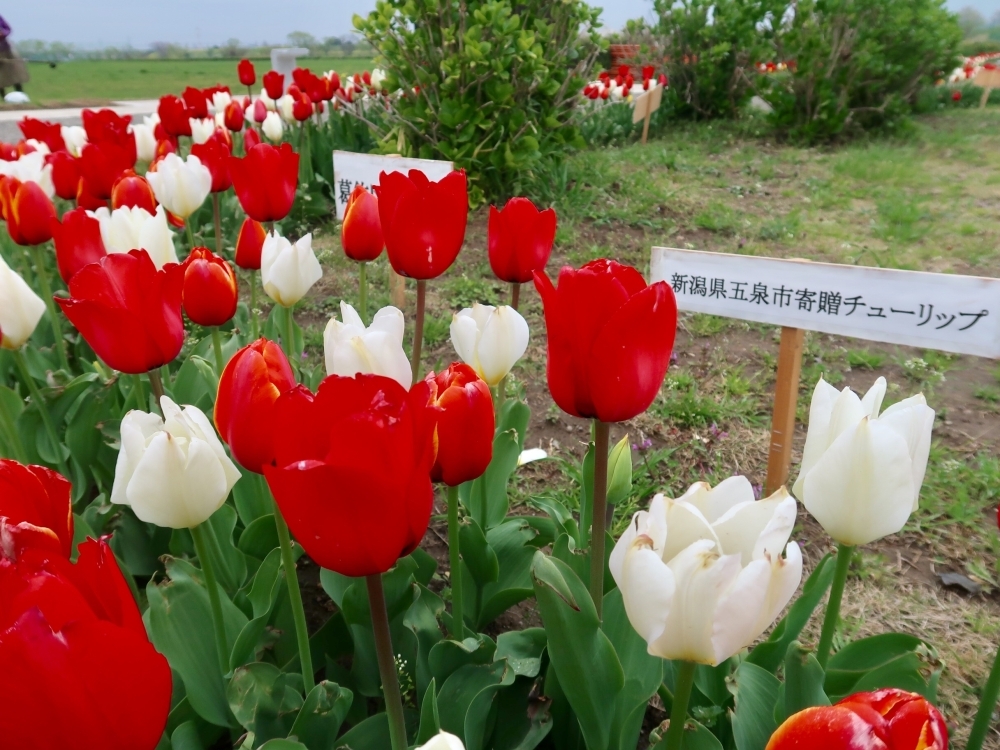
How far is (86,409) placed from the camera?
1.64 m

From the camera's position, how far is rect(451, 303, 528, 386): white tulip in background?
4.28 feet

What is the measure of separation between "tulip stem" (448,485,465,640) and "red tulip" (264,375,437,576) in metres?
0.32

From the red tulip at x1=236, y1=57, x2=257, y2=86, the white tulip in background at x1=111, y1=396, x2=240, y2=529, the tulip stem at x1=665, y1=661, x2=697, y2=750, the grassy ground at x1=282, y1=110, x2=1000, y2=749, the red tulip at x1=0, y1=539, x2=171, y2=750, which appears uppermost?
the red tulip at x1=236, y1=57, x2=257, y2=86

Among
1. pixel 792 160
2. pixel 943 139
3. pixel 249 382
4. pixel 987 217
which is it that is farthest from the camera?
pixel 943 139

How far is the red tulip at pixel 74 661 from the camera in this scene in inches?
19.8

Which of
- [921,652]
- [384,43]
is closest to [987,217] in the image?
[384,43]

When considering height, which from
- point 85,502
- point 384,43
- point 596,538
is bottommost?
point 85,502

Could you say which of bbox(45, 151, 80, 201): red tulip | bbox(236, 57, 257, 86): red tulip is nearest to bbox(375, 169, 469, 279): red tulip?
bbox(45, 151, 80, 201): red tulip

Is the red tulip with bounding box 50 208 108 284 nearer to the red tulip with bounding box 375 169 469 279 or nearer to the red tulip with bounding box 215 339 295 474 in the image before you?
the red tulip with bounding box 375 169 469 279

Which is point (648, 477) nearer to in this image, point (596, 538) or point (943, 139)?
point (596, 538)

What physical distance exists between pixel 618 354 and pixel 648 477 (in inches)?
60.0

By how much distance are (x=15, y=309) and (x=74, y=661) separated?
1.28m

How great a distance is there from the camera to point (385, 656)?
82cm

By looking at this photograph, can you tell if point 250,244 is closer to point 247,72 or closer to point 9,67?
point 247,72
